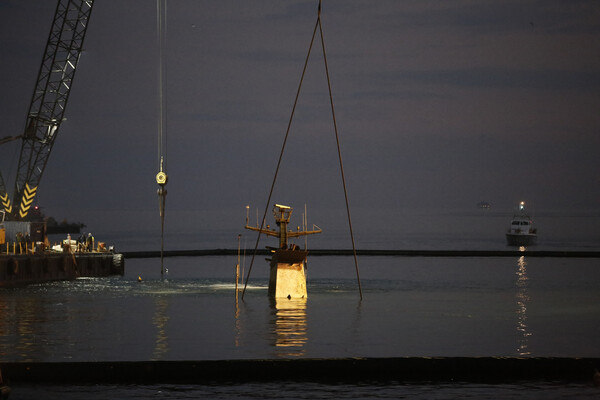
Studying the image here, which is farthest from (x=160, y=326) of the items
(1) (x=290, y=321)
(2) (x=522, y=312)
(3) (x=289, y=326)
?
(2) (x=522, y=312)

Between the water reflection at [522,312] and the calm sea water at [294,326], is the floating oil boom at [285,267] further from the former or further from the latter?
the water reflection at [522,312]

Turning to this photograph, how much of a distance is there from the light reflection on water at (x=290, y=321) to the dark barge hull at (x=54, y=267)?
2098mm

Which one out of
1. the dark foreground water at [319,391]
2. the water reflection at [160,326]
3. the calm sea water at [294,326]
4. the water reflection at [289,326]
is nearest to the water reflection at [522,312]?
the calm sea water at [294,326]

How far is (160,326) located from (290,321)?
7675mm

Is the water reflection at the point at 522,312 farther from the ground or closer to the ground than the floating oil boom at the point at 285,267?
closer to the ground

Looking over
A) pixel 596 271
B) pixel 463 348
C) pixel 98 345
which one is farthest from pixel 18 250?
pixel 596 271

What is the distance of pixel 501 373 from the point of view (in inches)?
1332

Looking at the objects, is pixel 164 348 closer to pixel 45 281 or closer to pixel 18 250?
pixel 45 281

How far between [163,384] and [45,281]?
58976 millimetres

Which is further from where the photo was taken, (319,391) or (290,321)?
(290,321)

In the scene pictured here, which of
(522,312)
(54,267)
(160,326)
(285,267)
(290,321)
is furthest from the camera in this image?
(54,267)

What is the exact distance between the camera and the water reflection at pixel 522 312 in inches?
1622

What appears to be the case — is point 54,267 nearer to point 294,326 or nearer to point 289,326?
point 289,326

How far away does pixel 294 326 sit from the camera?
4903 cm
